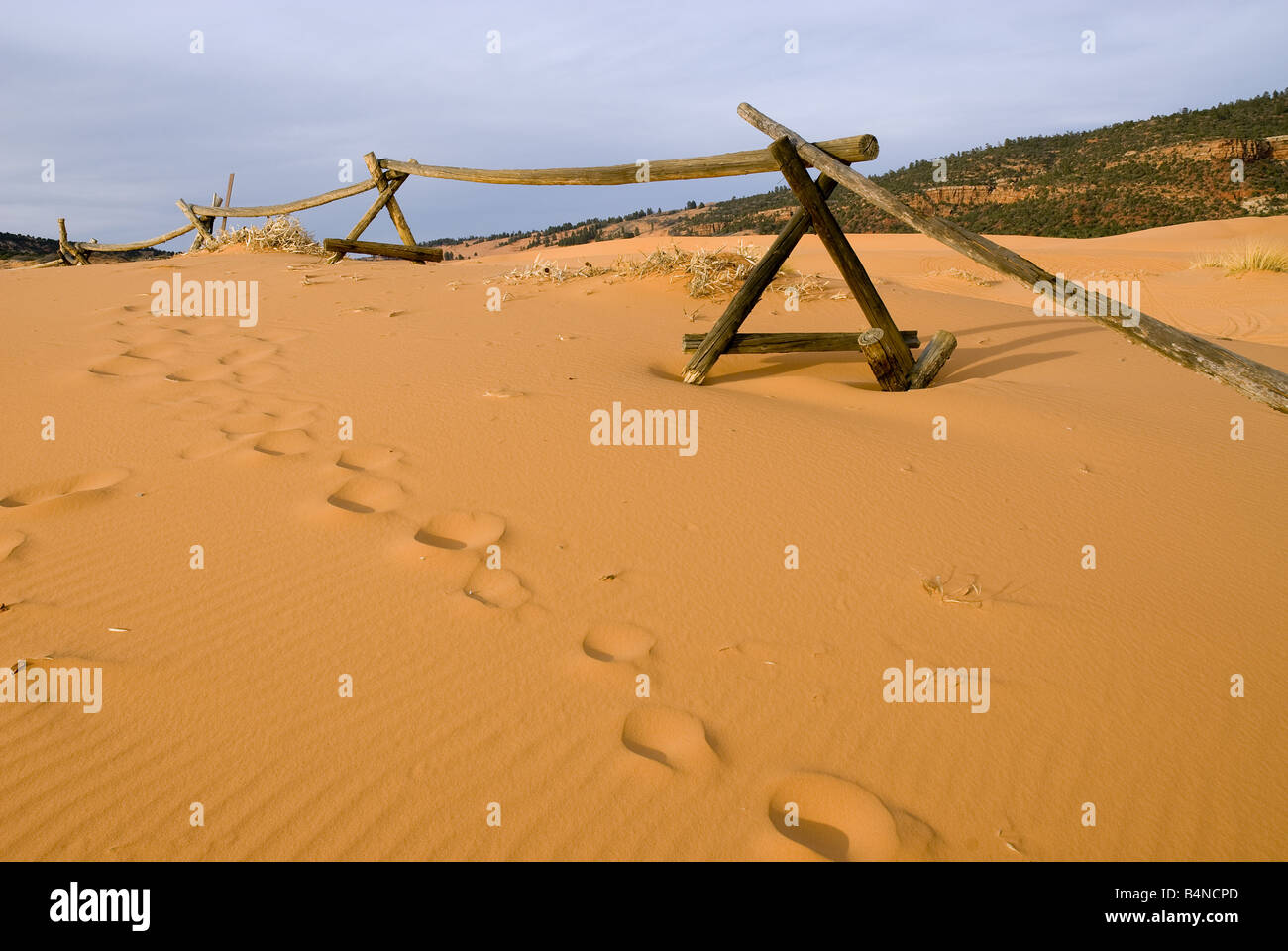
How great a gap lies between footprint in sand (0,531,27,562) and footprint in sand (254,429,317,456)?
2.86ft

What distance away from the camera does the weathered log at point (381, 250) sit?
27.9ft

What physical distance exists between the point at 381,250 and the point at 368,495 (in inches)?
281

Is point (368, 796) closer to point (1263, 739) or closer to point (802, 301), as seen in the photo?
point (1263, 739)

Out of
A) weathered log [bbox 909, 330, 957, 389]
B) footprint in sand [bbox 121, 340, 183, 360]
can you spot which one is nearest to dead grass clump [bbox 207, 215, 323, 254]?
footprint in sand [bbox 121, 340, 183, 360]

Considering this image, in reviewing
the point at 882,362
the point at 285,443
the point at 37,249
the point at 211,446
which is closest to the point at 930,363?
the point at 882,362

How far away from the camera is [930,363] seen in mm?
4457

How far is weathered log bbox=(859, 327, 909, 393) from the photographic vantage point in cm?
420

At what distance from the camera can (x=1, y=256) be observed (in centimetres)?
2556

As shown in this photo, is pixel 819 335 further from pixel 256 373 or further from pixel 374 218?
pixel 374 218

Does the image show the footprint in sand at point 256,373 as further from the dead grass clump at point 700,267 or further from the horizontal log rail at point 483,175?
the dead grass clump at point 700,267

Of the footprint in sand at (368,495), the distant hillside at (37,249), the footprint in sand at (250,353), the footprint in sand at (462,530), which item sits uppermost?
the distant hillside at (37,249)

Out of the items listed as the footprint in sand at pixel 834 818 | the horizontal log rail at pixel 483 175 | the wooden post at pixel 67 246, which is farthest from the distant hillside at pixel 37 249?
the footprint in sand at pixel 834 818

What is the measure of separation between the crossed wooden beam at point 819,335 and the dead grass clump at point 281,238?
29.5 feet
